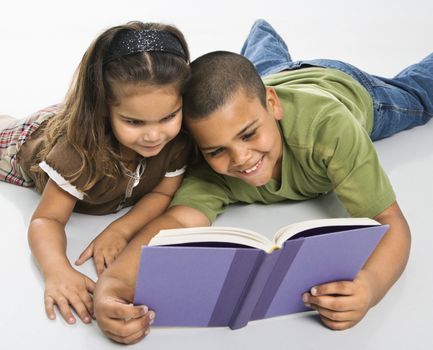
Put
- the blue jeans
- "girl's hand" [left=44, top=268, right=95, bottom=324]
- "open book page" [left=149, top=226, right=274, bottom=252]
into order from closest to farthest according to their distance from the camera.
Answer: "open book page" [left=149, top=226, right=274, bottom=252] < "girl's hand" [left=44, top=268, right=95, bottom=324] < the blue jeans

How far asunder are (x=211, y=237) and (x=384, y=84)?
1.17m

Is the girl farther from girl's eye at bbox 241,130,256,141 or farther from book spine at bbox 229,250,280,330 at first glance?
book spine at bbox 229,250,280,330

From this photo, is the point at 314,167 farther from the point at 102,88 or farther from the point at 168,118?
the point at 102,88

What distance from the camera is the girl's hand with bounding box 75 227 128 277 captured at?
1.58m

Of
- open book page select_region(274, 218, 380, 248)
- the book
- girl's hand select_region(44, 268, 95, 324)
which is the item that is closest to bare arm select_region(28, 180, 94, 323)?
girl's hand select_region(44, 268, 95, 324)

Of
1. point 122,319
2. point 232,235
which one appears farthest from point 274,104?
point 122,319

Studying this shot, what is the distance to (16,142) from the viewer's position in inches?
74.9

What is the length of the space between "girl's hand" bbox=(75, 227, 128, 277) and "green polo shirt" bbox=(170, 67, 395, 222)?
0.58 ft

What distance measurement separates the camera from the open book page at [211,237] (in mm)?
1182

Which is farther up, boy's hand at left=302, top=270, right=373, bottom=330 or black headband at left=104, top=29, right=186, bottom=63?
black headband at left=104, top=29, right=186, bottom=63

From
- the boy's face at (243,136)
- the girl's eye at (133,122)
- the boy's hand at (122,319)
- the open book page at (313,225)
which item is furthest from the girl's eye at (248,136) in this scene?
the boy's hand at (122,319)

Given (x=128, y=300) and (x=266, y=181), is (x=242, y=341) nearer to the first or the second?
(x=128, y=300)

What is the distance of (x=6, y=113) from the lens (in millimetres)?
2357

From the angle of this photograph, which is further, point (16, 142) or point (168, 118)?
point (16, 142)
